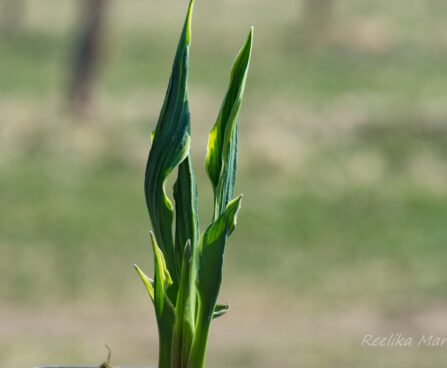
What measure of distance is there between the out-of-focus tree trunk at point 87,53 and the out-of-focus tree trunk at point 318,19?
32.4 feet

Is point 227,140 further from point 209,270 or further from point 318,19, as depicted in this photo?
point 318,19

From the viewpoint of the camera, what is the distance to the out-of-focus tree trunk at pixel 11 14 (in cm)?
2619

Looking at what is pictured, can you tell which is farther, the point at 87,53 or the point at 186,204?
the point at 87,53

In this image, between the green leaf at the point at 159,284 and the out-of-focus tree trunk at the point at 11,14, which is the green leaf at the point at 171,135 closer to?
the green leaf at the point at 159,284

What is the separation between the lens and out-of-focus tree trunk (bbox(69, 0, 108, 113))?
14.6m

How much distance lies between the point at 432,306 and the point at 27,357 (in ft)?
9.60

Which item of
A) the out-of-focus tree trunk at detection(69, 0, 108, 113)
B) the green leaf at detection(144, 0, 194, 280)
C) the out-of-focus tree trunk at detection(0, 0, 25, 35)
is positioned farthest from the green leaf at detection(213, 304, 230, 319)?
the out-of-focus tree trunk at detection(0, 0, 25, 35)

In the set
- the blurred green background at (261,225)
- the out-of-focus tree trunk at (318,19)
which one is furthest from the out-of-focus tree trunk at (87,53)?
the out-of-focus tree trunk at (318,19)

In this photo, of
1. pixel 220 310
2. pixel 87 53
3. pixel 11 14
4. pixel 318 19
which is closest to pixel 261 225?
pixel 87 53

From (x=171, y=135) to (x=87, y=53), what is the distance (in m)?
13.7

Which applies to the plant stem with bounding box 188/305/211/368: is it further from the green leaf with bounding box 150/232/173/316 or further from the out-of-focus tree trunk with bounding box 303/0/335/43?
the out-of-focus tree trunk with bounding box 303/0/335/43

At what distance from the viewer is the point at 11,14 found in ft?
87.9

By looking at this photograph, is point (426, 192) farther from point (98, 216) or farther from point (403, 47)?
point (403, 47)

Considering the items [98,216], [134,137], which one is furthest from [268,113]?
[98,216]
